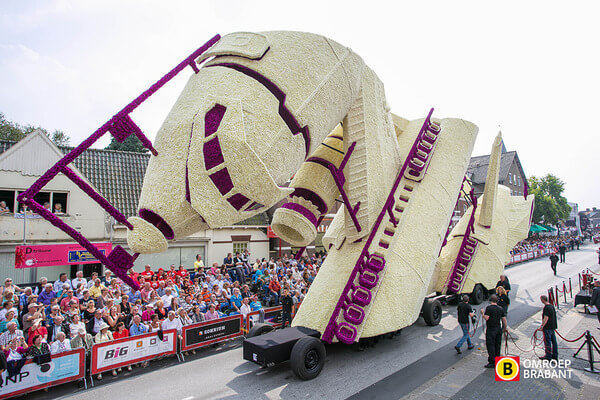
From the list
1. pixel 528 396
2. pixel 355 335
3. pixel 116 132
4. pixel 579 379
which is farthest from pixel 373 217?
pixel 116 132

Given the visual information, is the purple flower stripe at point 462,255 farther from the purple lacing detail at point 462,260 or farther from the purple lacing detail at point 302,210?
the purple lacing detail at point 302,210

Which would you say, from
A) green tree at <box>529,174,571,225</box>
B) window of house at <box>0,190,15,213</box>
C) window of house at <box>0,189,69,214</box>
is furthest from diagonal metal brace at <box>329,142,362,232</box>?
green tree at <box>529,174,571,225</box>

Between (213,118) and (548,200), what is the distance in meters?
61.4

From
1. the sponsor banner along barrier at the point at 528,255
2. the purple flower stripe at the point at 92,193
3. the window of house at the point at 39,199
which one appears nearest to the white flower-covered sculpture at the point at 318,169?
the purple flower stripe at the point at 92,193

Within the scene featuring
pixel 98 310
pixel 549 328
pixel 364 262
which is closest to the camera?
pixel 549 328

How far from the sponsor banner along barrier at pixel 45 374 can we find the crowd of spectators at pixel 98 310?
20 cm

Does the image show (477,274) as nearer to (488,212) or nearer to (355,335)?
(488,212)

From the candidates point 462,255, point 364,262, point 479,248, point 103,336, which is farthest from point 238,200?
point 479,248

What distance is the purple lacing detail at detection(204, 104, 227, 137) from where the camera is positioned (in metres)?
5.70

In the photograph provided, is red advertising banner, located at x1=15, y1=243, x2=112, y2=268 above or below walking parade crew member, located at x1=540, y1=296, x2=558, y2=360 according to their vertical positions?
above

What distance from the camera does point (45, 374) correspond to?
25.1 feet

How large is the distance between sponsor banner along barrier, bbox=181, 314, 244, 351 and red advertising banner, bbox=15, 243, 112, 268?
274 inches

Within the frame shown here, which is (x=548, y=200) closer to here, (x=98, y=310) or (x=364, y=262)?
(x=364, y=262)

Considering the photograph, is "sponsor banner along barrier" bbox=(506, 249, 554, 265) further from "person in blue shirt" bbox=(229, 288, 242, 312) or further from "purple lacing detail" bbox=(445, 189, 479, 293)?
"person in blue shirt" bbox=(229, 288, 242, 312)
